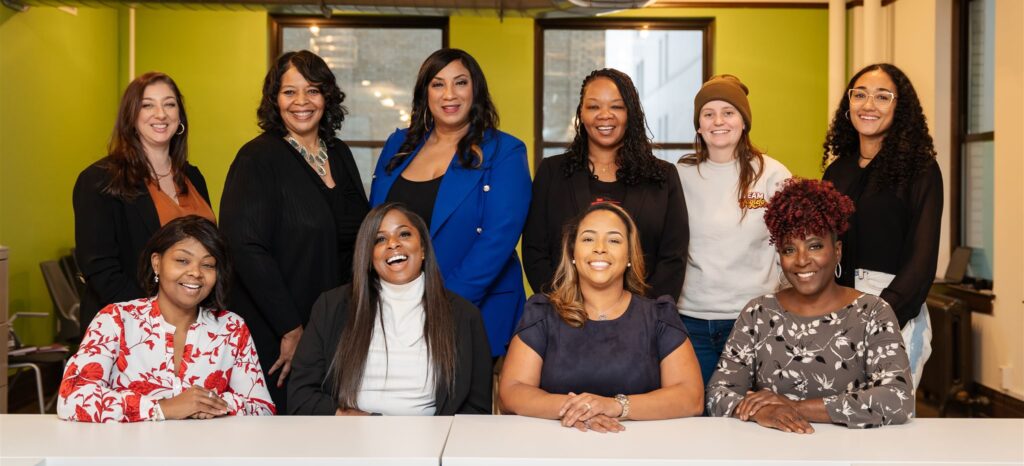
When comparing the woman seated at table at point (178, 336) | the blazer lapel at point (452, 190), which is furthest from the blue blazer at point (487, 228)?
the woman seated at table at point (178, 336)

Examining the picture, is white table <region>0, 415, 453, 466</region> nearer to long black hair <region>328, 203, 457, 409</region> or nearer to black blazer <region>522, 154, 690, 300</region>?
long black hair <region>328, 203, 457, 409</region>

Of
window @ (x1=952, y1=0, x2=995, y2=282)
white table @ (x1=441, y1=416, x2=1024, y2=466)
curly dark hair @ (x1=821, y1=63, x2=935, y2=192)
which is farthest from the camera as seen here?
window @ (x1=952, y1=0, x2=995, y2=282)

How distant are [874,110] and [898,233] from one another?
0.40m

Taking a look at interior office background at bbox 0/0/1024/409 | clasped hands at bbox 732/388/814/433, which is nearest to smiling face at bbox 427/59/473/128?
clasped hands at bbox 732/388/814/433

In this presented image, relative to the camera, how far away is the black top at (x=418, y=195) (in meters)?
3.20

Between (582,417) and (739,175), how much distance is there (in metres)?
1.20

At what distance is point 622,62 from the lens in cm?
767

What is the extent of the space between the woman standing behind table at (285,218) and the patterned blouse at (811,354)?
4.27ft

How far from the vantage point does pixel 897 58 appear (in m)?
6.90

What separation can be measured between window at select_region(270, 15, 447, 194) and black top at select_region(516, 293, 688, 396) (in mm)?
5102

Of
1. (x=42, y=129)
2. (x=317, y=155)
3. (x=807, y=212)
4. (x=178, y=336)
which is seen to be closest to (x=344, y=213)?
(x=317, y=155)

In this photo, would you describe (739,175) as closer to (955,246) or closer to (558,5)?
(558,5)

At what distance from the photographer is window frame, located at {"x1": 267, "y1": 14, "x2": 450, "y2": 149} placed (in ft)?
24.5

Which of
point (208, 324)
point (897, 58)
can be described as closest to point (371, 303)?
point (208, 324)
